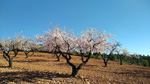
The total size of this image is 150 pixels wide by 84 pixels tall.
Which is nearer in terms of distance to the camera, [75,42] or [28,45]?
[75,42]

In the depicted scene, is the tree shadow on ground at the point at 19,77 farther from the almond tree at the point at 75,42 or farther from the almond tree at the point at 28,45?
the almond tree at the point at 28,45

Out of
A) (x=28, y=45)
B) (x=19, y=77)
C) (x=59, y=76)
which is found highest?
(x=28, y=45)

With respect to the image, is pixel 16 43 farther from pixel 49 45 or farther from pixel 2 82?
pixel 2 82

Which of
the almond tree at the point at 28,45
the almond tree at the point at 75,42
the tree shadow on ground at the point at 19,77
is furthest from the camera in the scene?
the almond tree at the point at 28,45

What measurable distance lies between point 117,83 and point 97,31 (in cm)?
650

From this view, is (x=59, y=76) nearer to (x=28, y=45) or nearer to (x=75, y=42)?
(x=75, y=42)

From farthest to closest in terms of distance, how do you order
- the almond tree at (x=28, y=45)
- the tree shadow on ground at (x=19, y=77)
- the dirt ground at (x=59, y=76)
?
the almond tree at (x=28, y=45) < the dirt ground at (x=59, y=76) < the tree shadow on ground at (x=19, y=77)

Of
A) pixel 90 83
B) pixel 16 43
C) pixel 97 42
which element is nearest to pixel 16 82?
pixel 90 83

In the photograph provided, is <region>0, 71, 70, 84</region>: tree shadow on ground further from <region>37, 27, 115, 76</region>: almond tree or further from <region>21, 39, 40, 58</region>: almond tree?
<region>21, 39, 40, 58</region>: almond tree

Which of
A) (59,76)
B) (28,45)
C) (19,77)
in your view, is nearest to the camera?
(19,77)

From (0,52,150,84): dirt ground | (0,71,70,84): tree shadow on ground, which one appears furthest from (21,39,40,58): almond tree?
(0,71,70,84): tree shadow on ground

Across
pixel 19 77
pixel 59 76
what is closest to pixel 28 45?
pixel 19 77

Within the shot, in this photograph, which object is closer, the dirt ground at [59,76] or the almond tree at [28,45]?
the dirt ground at [59,76]

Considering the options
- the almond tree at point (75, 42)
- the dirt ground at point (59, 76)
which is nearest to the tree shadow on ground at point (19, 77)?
the dirt ground at point (59, 76)
